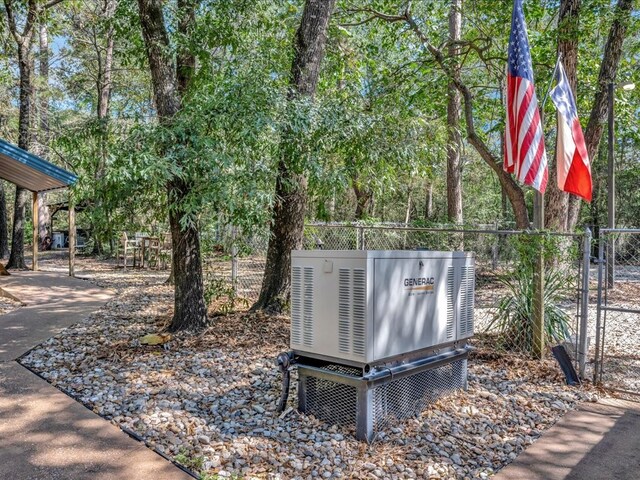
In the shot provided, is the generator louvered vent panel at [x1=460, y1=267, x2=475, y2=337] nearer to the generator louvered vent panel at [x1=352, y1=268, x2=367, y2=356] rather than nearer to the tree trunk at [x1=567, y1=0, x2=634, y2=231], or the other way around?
the generator louvered vent panel at [x1=352, y1=268, x2=367, y2=356]

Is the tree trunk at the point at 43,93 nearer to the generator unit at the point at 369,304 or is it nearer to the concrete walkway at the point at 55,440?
the concrete walkway at the point at 55,440

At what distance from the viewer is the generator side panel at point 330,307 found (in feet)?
9.20

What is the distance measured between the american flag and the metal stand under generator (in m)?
1.38

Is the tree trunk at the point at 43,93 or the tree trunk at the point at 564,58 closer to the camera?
the tree trunk at the point at 564,58

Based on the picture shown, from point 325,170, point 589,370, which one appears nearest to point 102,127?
point 325,170

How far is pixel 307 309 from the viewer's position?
3.10m

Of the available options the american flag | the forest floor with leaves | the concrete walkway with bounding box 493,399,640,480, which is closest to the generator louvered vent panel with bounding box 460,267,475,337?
the forest floor with leaves

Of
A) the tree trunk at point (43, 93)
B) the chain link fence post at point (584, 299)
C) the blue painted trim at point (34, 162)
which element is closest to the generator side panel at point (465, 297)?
the chain link fence post at point (584, 299)

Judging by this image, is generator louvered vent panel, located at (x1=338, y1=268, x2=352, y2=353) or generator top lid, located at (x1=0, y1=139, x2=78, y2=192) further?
generator top lid, located at (x1=0, y1=139, x2=78, y2=192)

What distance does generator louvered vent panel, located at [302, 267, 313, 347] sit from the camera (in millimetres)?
3072

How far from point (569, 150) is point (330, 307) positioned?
3.00 metres

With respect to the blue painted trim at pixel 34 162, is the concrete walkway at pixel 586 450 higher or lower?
lower

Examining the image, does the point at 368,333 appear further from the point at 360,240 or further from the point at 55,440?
the point at 360,240

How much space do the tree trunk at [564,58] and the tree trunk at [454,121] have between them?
1.51m
